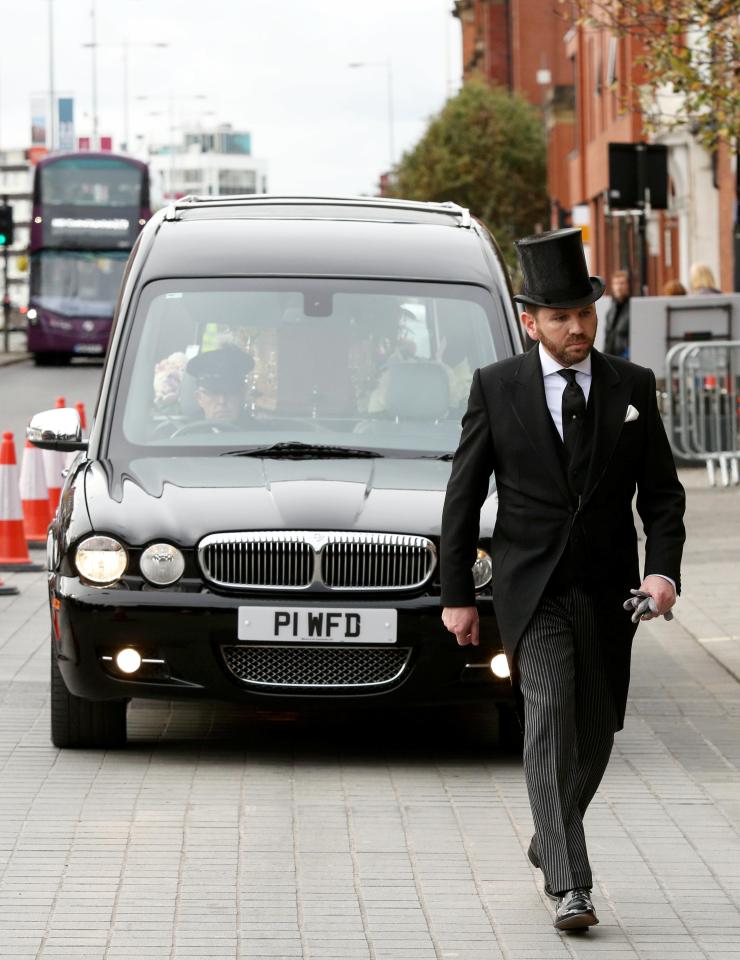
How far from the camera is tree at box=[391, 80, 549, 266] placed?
2923 inches

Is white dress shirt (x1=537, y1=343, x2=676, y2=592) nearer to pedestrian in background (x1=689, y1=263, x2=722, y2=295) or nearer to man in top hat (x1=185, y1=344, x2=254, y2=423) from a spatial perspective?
man in top hat (x1=185, y1=344, x2=254, y2=423)

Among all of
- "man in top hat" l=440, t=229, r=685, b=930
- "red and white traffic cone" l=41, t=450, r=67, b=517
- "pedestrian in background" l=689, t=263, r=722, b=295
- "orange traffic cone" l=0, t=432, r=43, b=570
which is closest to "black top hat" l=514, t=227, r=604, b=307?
"man in top hat" l=440, t=229, r=685, b=930

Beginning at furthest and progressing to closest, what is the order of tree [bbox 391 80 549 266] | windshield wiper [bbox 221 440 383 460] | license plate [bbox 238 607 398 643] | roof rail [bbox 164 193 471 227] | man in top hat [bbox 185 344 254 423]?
tree [bbox 391 80 549 266] → roof rail [bbox 164 193 471 227] → man in top hat [bbox 185 344 254 423] → windshield wiper [bbox 221 440 383 460] → license plate [bbox 238 607 398 643]

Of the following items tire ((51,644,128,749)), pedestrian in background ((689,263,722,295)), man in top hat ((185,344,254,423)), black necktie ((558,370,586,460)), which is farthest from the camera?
pedestrian in background ((689,263,722,295))

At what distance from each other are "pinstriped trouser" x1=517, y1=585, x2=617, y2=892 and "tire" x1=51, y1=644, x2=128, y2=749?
8.50 feet

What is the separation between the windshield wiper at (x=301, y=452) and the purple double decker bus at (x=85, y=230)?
3358cm

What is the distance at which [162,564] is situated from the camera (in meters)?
7.56

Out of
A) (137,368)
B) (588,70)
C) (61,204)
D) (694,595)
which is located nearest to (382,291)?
(137,368)

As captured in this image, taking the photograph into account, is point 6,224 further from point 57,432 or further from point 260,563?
point 260,563

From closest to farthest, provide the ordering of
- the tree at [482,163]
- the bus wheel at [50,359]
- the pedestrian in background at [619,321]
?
the pedestrian in background at [619,321] → the bus wheel at [50,359] → the tree at [482,163]

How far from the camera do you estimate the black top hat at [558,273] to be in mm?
5625

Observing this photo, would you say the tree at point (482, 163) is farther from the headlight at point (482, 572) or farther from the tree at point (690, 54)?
the headlight at point (482, 572)

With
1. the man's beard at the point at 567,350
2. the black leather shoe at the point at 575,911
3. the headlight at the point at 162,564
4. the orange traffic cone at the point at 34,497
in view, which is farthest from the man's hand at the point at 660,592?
the orange traffic cone at the point at 34,497

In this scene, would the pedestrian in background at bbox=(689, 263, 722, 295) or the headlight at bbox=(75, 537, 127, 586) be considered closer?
the headlight at bbox=(75, 537, 127, 586)
